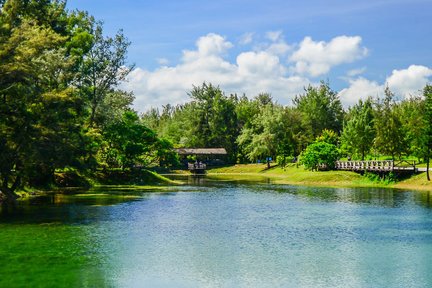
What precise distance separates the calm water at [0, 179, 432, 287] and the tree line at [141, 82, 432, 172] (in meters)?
41.0

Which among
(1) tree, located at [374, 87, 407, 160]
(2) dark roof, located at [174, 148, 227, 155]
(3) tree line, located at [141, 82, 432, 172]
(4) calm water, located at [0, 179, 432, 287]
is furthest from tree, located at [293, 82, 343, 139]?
(4) calm water, located at [0, 179, 432, 287]

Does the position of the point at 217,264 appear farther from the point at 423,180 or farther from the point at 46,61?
the point at 423,180

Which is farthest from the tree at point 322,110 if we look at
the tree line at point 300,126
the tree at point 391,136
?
the tree at point 391,136

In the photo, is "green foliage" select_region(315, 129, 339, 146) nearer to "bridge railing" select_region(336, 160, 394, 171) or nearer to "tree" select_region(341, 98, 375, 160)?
"tree" select_region(341, 98, 375, 160)

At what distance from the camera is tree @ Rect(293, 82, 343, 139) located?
141875mm

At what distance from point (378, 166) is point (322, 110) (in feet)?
207

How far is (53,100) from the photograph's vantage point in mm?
46531

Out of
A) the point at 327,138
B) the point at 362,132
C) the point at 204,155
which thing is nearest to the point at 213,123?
the point at 204,155

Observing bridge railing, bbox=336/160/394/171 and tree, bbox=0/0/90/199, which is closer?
tree, bbox=0/0/90/199

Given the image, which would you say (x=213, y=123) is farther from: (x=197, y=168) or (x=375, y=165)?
(x=375, y=165)

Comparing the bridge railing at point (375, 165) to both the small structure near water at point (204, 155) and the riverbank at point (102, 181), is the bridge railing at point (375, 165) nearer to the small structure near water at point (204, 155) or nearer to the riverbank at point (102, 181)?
the riverbank at point (102, 181)

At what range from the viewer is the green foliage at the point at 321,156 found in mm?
94250

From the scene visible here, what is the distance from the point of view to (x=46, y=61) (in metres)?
50.1

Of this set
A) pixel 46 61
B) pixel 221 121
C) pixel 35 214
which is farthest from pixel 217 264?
pixel 221 121
